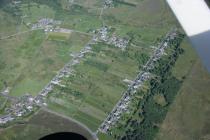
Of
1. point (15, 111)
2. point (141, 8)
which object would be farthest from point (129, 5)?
point (15, 111)

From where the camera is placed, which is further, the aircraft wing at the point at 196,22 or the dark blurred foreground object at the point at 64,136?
the dark blurred foreground object at the point at 64,136

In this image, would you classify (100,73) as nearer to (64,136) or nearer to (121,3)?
(64,136)

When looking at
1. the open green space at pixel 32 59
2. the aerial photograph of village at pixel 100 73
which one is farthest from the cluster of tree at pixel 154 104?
the open green space at pixel 32 59

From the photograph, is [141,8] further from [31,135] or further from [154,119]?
[31,135]

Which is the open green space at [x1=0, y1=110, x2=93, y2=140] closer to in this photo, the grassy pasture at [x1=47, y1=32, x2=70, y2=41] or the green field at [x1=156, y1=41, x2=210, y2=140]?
the green field at [x1=156, y1=41, x2=210, y2=140]

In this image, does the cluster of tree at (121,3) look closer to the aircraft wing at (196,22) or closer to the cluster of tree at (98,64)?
the cluster of tree at (98,64)

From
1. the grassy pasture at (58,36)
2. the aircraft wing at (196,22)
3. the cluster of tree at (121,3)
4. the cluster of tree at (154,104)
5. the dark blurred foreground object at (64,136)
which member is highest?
the aircraft wing at (196,22)

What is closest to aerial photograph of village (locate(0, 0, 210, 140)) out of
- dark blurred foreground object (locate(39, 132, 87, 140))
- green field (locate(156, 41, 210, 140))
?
green field (locate(156, 41, 210, 140))

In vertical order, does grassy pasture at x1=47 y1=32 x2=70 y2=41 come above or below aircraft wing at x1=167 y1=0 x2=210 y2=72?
below
